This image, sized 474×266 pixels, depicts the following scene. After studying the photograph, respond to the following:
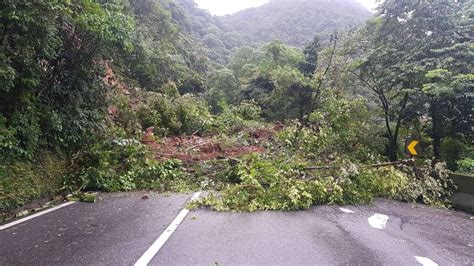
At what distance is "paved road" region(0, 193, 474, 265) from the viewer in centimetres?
470

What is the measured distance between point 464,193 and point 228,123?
443 inches

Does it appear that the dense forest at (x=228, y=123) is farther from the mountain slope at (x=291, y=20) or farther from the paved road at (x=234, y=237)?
the mountain slope at (x=291, y=20)

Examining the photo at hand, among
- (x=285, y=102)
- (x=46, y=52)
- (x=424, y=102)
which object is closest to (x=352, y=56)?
(x=424, y=102)

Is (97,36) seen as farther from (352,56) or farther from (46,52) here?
(352,56)

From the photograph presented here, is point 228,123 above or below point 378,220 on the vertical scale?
above

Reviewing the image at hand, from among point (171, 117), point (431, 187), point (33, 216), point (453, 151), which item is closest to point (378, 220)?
point (431, 187)

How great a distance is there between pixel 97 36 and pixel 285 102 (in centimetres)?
1995

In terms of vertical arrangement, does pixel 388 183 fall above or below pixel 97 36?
below

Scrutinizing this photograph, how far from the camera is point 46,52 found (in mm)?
7625

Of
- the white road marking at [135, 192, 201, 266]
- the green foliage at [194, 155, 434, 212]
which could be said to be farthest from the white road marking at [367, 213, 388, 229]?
the white road marking at [135, 192, 201, 266]

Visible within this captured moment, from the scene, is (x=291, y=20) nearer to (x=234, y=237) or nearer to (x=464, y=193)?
(x=464, y=193)

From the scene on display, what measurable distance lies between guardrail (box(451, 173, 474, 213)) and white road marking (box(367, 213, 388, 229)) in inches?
143

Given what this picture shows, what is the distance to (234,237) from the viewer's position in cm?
562

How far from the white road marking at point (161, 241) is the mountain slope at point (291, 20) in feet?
252
